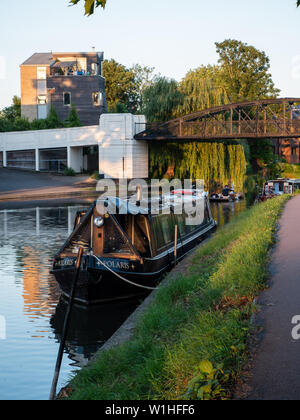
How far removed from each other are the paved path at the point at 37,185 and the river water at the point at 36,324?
20071 mm

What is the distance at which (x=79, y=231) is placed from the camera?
46.8ft

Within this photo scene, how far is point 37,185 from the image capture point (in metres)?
47.9

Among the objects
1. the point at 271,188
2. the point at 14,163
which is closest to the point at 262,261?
the point at 271,188

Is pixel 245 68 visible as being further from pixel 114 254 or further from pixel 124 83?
pixel 114 254

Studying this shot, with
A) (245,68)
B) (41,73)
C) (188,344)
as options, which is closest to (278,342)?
(188,344)

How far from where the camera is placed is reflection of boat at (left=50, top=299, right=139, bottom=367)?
10508mm

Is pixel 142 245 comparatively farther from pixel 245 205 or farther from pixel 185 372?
pixel 245 205

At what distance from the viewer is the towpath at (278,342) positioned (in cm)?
542

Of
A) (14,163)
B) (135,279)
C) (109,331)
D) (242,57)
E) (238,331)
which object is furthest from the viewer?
(242,57)

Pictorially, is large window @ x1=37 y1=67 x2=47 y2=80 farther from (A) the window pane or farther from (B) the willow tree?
(B) the willow tree

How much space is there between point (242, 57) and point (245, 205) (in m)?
51.1

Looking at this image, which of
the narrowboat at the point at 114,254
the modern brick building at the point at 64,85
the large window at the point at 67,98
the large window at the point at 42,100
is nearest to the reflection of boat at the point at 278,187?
the narrowboat at the point at 114,254

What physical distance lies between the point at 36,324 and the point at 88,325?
3.61 ft

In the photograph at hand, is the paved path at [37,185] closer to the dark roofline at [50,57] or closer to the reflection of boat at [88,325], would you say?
the dark roofline at [50,57]
